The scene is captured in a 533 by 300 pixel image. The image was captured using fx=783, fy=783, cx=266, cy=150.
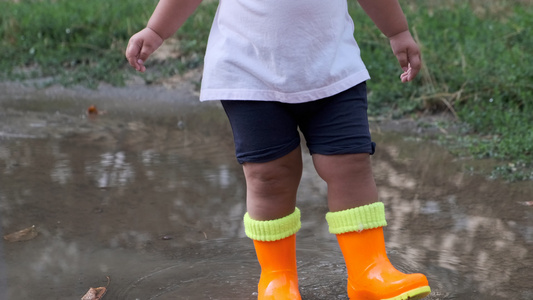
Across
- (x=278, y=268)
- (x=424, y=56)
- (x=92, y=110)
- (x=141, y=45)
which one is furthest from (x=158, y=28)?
(x=424, y=56)

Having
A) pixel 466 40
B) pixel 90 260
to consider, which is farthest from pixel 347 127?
pixel 466 40

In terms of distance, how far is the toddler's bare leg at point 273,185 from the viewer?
2.06 m

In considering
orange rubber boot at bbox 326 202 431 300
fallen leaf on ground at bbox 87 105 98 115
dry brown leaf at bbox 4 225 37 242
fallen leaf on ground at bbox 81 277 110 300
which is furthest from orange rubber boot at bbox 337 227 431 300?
fallen leaf on ground at bbox 87 105 98 115

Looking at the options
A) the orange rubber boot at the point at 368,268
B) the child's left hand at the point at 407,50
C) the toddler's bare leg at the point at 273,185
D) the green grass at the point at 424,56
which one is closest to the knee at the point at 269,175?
the toddler's bare leg at the point at 273,185

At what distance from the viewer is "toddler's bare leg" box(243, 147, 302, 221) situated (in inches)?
81.2

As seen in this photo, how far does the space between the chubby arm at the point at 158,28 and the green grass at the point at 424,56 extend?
169cm

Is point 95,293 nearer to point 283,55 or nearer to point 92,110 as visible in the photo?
point 283,55

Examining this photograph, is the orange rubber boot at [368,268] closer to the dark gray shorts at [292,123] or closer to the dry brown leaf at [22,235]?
the dark gray shorts at [292,123]

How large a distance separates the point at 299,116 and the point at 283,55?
0.59ft

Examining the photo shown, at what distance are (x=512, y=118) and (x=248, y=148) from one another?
2.25m

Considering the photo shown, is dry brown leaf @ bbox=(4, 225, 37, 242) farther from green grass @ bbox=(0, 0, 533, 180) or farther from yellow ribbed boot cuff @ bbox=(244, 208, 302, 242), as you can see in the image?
green grass @ bbox=(0, 0, 533, 180)

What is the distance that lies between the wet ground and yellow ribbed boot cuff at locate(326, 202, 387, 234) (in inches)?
9.6

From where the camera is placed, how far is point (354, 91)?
2.06m

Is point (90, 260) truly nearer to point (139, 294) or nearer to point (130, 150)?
point (139, 294)
